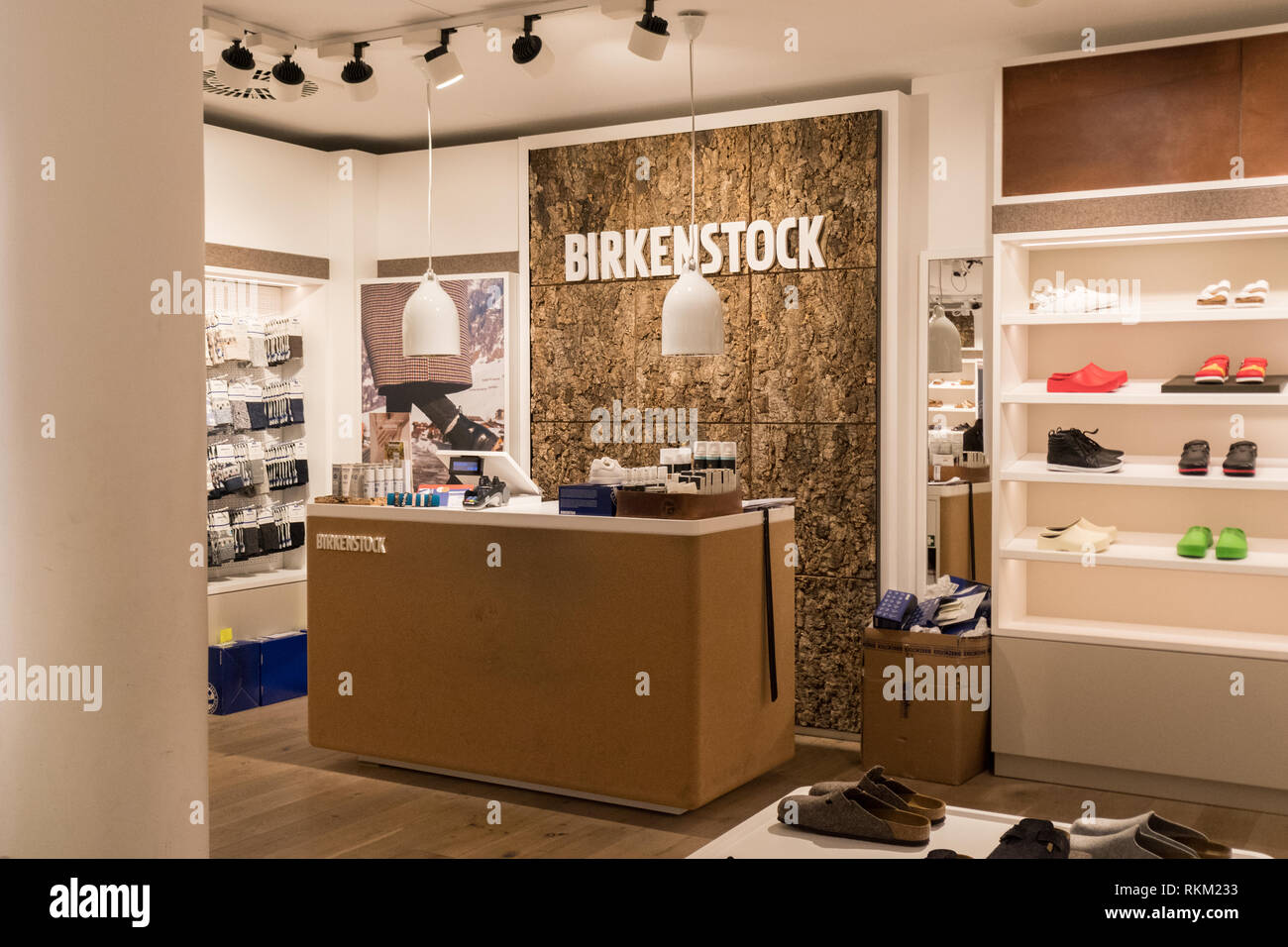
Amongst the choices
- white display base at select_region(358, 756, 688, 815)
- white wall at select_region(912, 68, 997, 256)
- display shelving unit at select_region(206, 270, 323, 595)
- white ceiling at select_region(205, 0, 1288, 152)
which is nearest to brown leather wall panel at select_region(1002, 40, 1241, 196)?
white ceiling at select_region(205, 0, 1288, 152)

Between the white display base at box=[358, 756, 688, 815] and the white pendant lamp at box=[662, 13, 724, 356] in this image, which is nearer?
the white display base at box=[358, 756, 688, 815]

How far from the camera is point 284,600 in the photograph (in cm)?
688

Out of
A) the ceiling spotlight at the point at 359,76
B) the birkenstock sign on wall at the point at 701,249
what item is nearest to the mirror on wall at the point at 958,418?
the birkenstock sign on wall at the point at 701,249

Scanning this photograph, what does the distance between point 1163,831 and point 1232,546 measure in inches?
112

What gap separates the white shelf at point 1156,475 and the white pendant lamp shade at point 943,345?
21.8 inches

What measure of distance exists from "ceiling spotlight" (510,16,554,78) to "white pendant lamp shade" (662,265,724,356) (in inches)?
43.1

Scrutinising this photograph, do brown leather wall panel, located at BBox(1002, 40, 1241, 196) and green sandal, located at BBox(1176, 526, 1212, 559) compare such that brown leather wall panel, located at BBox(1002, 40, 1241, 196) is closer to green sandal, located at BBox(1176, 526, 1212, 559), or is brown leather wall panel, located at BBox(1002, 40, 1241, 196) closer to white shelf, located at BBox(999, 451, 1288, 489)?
white shelf, located at BBox(999, 451, 1288, 489)

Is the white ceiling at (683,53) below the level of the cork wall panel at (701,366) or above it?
above

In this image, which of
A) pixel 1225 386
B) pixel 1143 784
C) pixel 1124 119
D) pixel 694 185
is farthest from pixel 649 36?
pixel 1143 784

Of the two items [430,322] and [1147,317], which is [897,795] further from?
[430,322]

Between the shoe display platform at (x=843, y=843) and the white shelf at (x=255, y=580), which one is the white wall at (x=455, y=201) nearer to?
the white shelf at (x=255, y=580)

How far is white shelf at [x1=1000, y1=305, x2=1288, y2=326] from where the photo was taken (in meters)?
4.73

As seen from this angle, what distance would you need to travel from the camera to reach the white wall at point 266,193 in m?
6.45

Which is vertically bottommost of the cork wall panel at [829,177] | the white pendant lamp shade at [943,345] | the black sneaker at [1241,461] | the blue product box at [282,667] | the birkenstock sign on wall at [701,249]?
the blue product box at [282,667]
